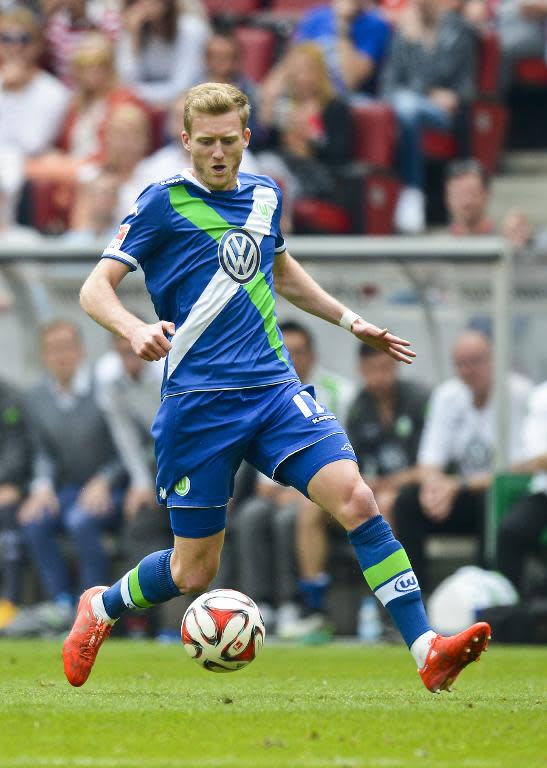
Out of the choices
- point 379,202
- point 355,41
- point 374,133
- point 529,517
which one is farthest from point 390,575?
point 355,41

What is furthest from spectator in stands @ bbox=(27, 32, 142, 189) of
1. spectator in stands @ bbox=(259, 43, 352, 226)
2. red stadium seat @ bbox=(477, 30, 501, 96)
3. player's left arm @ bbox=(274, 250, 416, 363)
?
player's left arm @ bbox=(274, 250, 416, 363)

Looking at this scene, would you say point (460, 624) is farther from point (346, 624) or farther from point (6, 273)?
point (6, 273)

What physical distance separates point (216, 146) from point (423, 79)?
30.5 ft

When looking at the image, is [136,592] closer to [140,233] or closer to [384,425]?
[140,233]

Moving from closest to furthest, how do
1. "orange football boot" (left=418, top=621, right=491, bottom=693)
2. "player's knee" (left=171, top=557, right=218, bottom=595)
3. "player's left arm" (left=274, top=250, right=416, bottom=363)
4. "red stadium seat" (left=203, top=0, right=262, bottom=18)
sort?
"orange football boot" (left=418, top=621, right=491, bottom=693), "player's knee" (left=171, top=557, right=218, bottom=595), "player's left arm" (left=274, top=250, right=416, bottom=363), "red stadium seat" (left=203, top=0, right=262, bottom=18)

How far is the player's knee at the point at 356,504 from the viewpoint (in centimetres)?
676

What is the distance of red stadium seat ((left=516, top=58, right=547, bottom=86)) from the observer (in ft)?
53.9

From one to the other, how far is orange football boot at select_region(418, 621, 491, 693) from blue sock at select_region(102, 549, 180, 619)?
47.1 inches

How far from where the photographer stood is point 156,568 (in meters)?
7.28

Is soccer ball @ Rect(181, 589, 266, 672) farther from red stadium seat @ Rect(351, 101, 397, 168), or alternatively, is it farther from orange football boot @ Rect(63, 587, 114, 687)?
red stadium seat @ Rect(351, 101, 397, 168)

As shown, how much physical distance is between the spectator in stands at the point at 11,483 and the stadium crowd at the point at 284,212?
0.05 feet

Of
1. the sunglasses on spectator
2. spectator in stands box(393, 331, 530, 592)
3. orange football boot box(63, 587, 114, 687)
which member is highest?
the sunglasses on spectator

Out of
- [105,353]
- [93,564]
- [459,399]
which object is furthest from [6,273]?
[459,399]

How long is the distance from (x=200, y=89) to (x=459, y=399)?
19.3 feet
